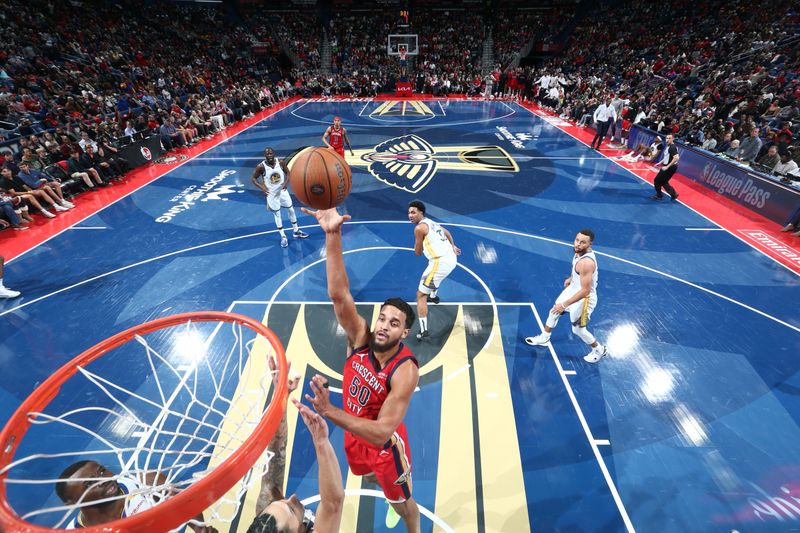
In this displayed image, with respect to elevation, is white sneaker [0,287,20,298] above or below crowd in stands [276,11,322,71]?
below

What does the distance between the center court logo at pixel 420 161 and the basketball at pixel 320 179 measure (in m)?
7.67

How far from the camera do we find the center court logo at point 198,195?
9.93m

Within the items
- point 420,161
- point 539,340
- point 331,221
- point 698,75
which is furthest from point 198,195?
point 698,75

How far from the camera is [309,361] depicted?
527cm

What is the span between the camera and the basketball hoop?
73.7 inches

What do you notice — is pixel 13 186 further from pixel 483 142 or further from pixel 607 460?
pixel 483 142

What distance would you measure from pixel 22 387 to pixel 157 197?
7069 millimetres

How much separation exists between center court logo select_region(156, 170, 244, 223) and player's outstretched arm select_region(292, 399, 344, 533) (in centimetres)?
937

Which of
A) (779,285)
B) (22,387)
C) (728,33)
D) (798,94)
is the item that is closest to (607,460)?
(779,285)

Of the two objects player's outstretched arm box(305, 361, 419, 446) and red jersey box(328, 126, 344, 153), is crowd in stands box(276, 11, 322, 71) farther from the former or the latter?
player's outstretched arm box(305, 361, 419, 446)

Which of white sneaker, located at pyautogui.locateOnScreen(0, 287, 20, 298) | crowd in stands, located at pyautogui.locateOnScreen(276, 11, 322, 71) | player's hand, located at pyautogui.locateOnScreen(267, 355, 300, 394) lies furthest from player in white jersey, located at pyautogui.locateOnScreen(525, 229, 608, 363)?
crowd in stands, located at pyautogui.locateOnScreen(276, 11, 322, 71)

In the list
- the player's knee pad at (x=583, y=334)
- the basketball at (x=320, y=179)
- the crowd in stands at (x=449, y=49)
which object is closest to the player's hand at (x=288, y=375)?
the basketball at (x=320, y=179)

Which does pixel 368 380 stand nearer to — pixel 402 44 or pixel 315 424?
pixel 315 424

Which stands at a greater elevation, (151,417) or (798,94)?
(798,94)
